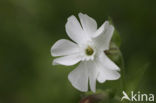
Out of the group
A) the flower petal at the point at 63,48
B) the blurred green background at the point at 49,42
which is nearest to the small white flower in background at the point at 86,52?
Answer: the flower petal at the point at 63,48

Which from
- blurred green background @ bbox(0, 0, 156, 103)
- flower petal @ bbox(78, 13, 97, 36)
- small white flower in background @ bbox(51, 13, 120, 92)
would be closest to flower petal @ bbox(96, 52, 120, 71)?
small white flower in background @ bbox(51, 13, 120, 92)

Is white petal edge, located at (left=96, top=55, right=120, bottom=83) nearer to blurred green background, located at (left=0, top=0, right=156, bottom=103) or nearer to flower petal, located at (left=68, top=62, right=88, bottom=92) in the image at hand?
flower petal, located at (left=68, top=62, right=88, bottom=92)

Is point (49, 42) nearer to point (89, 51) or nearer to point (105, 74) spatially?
point (89, 51)

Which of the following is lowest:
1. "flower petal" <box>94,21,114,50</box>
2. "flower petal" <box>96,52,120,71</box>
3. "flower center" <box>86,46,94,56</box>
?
"flower petal" <box>96,52,120,71</box>

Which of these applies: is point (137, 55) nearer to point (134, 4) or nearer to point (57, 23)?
point (134, 4)

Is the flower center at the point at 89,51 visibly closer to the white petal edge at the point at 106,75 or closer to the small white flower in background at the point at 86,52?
the small white flower in background at the point at 86,52

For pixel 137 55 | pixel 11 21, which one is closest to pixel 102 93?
Answer: pixel 137 55
